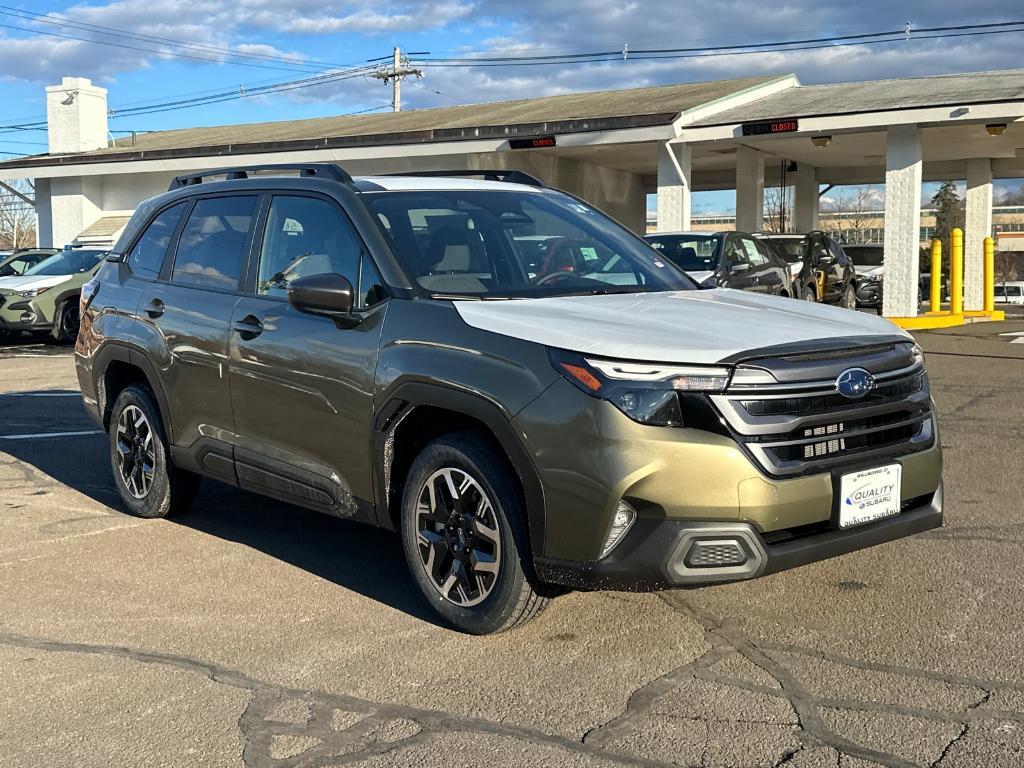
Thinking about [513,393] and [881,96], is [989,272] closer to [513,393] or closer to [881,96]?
[881,96]

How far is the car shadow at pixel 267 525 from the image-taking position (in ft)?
17.6

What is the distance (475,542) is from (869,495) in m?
1.50

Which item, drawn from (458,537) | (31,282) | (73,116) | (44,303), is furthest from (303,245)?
(73,116)

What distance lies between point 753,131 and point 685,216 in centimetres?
217

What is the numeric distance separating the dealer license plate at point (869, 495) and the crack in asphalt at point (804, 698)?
0.52 meters

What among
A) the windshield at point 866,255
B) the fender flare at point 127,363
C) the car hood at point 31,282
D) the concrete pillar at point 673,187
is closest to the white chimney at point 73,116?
the car hood at point 31,282

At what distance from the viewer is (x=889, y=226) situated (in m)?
20.3

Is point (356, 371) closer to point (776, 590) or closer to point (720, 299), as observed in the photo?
point (720, 299)

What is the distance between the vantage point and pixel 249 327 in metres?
5.47

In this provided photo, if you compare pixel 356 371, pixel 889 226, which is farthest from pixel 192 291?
pixel 889 226

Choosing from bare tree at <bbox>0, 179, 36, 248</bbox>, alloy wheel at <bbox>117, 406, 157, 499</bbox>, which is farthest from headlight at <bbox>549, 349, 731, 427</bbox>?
bare tree at <bbox>0, 179, 36, 248</bbox>

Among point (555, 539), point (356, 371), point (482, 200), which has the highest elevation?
point (482, 200)

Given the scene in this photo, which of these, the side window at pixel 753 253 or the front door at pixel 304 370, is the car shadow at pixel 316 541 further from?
the side window at pixel 753 253

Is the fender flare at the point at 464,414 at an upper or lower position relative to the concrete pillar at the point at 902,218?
lower
